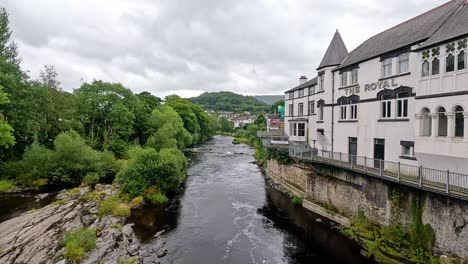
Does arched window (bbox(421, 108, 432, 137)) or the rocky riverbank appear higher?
arched window (bbox(421, 108, 432, 137))

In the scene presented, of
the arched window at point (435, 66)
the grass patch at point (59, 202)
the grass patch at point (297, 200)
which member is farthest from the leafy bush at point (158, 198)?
the arched window at point (435, 66)

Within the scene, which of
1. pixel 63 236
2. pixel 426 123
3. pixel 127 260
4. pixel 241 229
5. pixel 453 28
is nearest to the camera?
pixel 453 28

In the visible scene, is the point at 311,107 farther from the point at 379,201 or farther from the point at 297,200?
the point at 379,201

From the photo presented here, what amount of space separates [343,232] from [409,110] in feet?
28.4

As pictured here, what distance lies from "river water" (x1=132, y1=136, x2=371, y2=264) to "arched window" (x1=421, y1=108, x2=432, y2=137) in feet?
24.4

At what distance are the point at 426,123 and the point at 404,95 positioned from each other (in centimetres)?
327

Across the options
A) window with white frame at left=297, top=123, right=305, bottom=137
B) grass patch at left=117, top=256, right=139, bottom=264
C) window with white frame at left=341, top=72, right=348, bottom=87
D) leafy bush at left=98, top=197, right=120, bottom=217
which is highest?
window with white frame at left=341, top=72, right=348, bottom=87

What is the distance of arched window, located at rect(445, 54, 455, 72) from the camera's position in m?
12.4

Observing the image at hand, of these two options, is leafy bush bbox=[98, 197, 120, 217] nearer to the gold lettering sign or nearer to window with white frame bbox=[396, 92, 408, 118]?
the gold lettering sign

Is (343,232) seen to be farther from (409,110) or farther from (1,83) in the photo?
(1,83)

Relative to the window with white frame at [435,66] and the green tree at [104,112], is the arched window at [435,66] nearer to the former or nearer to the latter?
the window with white frame at [435,66]

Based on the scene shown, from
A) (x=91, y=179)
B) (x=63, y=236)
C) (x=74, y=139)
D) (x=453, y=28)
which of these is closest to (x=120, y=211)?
(x=63, y=236)

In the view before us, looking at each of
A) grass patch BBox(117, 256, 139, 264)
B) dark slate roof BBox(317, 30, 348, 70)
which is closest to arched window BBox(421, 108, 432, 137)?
dark slate roof BBox(317, 30, 348, 70)

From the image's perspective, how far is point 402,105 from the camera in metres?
16.7
